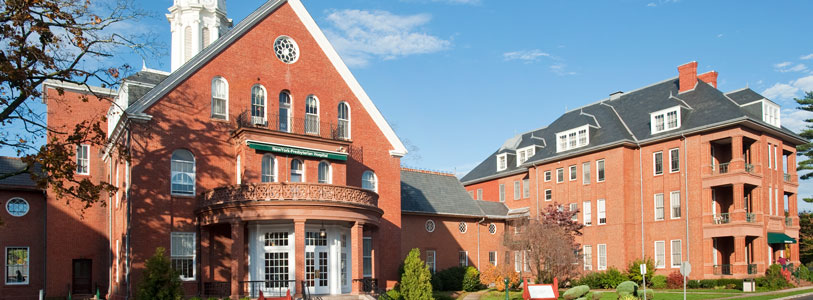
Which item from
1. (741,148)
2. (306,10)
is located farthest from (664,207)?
(306,10)

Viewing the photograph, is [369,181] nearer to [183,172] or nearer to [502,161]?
[183,172]

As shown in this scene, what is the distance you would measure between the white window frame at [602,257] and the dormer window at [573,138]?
6.97 m

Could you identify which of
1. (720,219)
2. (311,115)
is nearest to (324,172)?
(311,115)

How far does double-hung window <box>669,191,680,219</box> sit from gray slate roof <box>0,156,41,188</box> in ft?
113

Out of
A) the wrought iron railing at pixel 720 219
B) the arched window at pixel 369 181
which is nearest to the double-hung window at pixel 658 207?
the wrought iron railing at pixel 720 219

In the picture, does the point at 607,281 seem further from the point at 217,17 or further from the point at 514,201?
the point at 217,17

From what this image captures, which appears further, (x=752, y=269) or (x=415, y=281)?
(x=752, y=269)

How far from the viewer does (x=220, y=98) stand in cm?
3016

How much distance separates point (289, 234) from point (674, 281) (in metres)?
22.6

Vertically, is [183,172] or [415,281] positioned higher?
[183,172]

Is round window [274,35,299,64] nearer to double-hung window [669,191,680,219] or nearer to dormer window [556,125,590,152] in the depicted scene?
dormer window [556,125,590,152]

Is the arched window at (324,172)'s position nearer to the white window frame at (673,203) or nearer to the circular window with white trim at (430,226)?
the circular window with white trim at (430,226)

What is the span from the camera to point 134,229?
89.0 ft

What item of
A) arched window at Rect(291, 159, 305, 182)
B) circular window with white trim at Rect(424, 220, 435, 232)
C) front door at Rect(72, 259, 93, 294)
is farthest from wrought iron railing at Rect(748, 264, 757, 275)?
front door at Rect(72, 259, 93, 294)
